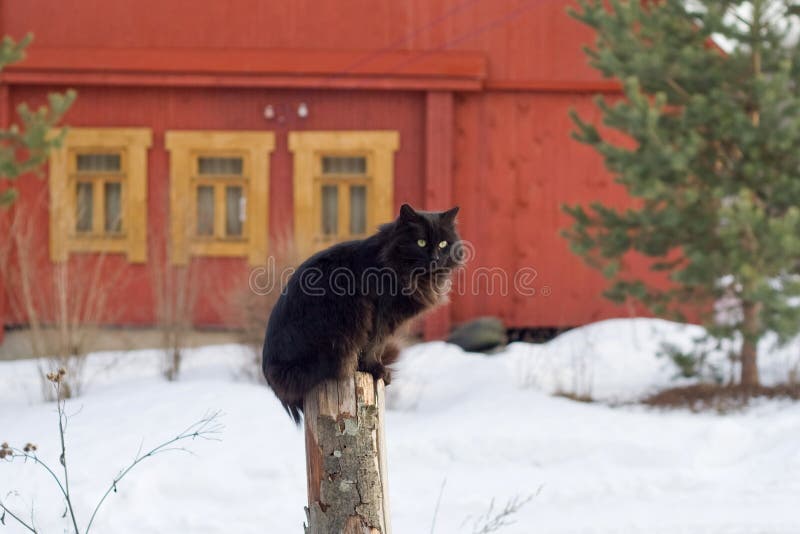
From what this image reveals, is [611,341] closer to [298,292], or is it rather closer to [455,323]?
[455,323]

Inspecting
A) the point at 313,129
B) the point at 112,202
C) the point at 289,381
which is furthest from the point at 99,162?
the point at 289,381

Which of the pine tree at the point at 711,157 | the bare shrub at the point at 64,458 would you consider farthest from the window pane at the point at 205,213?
the pine tree at the point at 711,157

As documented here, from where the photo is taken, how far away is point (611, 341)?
1077cm

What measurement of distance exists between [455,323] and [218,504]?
5.85 meters

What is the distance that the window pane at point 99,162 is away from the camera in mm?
11711

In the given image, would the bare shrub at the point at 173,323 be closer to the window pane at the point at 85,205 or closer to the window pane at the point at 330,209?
the window pane at the point at 330,209

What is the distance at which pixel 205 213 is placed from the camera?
38.4 feet

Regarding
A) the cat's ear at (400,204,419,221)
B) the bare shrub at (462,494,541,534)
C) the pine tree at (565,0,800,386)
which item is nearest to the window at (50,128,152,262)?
the pine tree at (565,0,800,386)

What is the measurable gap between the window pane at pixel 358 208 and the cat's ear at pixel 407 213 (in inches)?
305

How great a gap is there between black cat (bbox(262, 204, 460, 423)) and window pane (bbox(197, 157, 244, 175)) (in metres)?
8.04

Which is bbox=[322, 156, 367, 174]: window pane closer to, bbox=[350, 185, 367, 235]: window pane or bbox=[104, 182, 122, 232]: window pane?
bbox=[350, 185, 367, 235]: window pane

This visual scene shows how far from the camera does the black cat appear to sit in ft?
12.3

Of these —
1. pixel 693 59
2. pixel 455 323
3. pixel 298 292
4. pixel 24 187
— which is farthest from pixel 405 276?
pixel 24 187

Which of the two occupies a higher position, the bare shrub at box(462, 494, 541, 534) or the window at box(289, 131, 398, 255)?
the window at box(289, 131, 398, 255)
